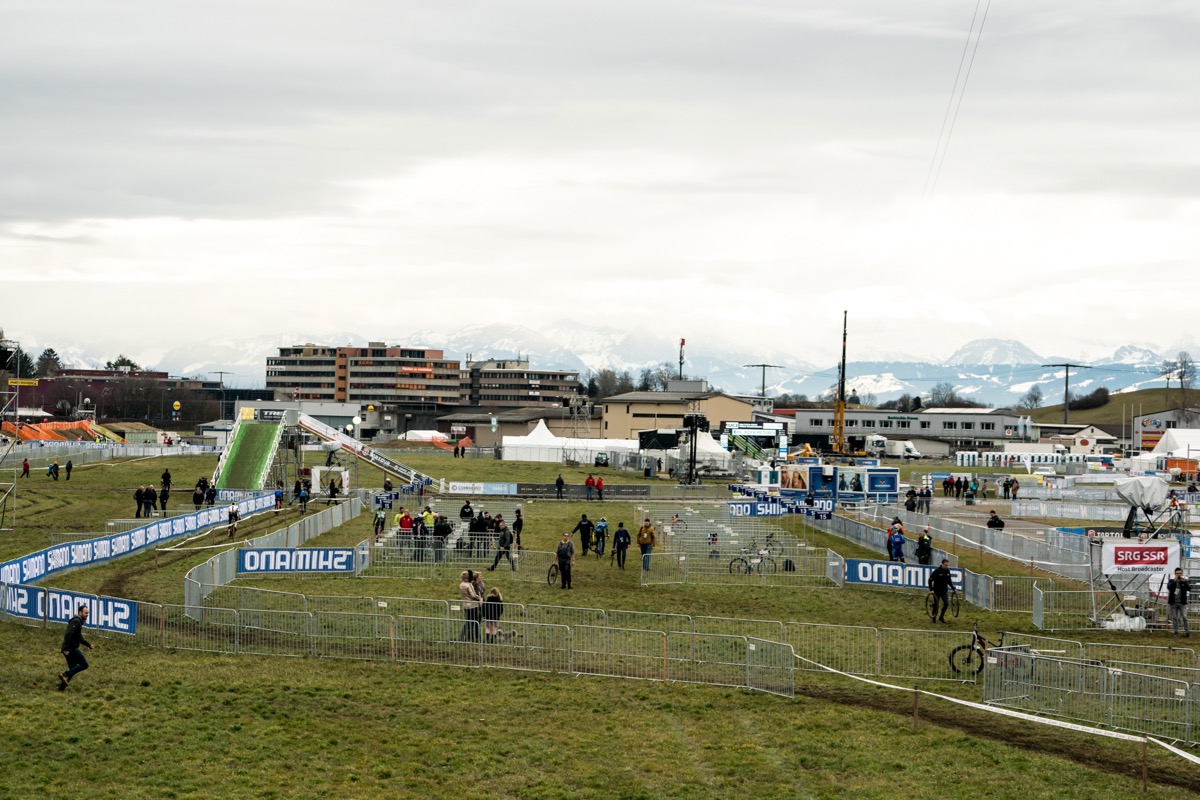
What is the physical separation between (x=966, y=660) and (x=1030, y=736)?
4.62 meters

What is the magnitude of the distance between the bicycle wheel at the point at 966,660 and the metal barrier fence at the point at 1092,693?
1441 millimetres

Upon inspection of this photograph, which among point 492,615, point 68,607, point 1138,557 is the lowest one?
point 68,607

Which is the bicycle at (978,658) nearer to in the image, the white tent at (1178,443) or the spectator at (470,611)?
the spectator at (470,611)

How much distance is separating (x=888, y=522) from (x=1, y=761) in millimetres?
43418

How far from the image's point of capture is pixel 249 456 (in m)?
68.1

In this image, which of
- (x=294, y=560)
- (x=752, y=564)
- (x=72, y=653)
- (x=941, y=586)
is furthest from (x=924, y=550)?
(x=72, y=653)

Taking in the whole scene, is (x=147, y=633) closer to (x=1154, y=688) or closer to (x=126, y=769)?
(x=126, y=769)

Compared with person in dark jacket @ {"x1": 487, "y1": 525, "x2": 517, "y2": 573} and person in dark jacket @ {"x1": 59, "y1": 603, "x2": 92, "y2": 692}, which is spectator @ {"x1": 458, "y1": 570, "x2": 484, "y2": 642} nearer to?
person in dark jacket @ {"x1": 59, "y1": 603, "x2": 92, "y2": 692}

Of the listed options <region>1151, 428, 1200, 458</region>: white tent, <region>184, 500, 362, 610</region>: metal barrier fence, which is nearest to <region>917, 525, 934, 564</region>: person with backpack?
<region>184, 500, 362, 610</region>: metal barrier fence

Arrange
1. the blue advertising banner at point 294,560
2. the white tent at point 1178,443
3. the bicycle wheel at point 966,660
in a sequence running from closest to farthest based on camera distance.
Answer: the bicycle wheel at point 966,660 < the blue advertising banner at point 294,560 < the white tent at point 1178,443

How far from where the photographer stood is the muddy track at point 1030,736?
17.4 m

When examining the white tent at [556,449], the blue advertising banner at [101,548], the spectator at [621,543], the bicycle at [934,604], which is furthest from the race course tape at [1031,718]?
the white tent at [556,449]

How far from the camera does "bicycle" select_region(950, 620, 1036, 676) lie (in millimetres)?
21269

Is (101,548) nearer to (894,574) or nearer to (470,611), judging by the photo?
(470,611)
